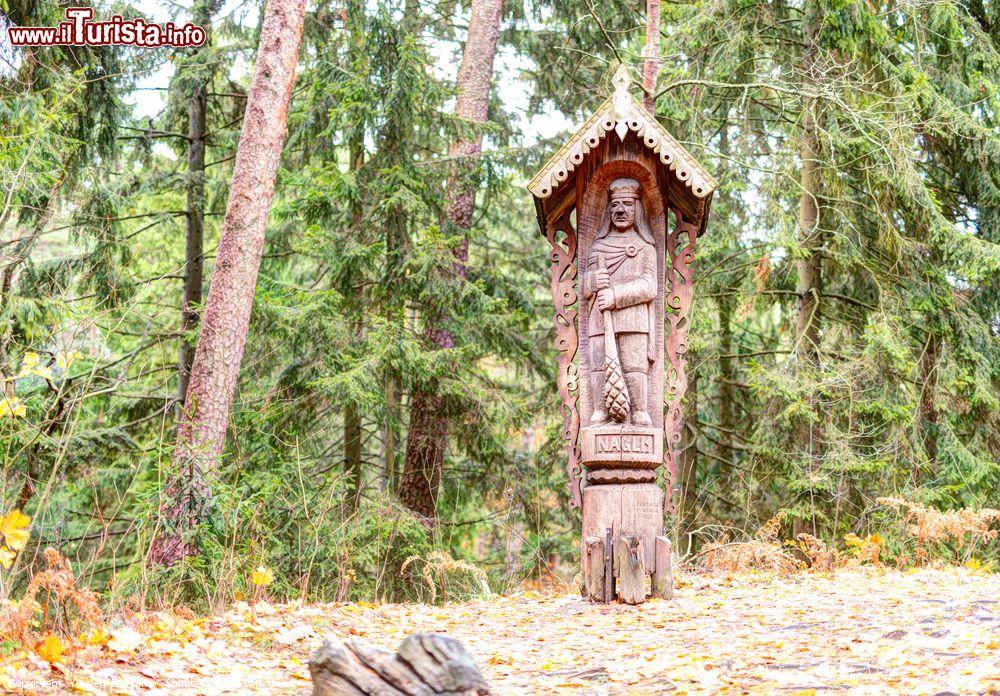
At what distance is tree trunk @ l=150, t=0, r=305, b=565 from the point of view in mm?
8578

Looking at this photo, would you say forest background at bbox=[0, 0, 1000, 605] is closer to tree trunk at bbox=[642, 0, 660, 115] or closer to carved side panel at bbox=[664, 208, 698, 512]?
tree trunk at bbox=[642, 0, 660, 115]

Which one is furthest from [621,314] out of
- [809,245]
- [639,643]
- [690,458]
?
[690,458]

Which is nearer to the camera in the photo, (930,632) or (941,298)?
(930,632)

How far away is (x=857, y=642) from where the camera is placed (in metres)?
5.45

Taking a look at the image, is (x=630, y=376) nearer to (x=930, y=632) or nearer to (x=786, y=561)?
(x=786, y=561)

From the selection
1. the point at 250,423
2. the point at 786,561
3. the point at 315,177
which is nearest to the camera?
the point at 786,561

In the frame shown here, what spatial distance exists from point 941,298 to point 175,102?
37.9 ft

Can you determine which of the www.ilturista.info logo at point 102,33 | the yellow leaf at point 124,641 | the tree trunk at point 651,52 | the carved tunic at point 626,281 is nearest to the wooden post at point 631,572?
the carved tunic at point 626,281

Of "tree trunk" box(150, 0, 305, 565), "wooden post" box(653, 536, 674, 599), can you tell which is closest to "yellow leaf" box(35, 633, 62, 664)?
"tree trunk" box(150, 0, 305, 565)

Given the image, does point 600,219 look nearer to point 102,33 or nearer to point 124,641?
point 124,641

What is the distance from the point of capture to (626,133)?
26.4ft

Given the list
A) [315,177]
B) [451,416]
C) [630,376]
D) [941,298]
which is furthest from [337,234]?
[941,298]

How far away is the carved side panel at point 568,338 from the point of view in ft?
27.1

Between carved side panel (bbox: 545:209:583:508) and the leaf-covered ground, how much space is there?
1.25m
